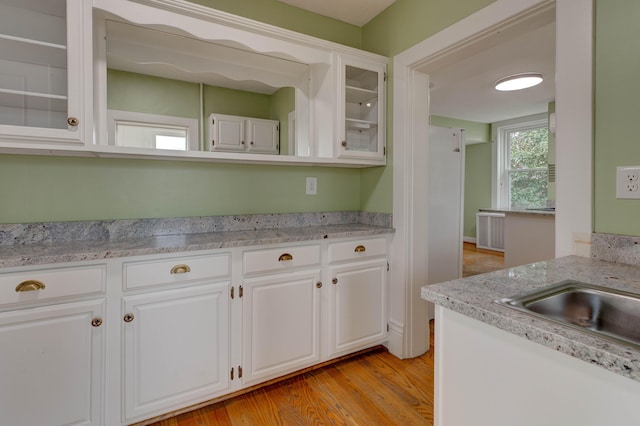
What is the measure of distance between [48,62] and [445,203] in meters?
2.74

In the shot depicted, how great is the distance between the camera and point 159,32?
5.75 ft

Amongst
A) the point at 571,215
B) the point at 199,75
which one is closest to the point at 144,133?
the point at 199,75

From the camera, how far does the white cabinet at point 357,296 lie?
196cm

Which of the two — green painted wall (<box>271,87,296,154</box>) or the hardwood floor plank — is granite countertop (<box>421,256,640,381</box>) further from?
green painted wall (<box>271,87,296,154</box>)

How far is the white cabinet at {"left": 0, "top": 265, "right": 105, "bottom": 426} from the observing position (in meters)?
1.21

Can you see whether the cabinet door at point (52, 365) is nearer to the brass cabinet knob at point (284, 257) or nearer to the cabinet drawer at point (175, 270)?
the cabinet drawer at point (175, 270)

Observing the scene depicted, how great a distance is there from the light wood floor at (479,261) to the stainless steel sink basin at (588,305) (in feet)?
12.1

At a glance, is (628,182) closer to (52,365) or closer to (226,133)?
(226,133)

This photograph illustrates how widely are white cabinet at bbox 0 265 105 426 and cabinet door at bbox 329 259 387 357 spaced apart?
1192mm

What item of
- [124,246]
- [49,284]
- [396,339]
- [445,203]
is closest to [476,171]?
[445,203]

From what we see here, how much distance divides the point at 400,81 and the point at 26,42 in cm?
199

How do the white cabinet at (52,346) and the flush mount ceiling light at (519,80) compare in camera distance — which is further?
the flush mount ceiling light at (519,80)

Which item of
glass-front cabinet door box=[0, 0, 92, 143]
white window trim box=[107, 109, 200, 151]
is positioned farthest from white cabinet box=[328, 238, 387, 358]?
glass-front cabinet door box=[0, 0, 92, 143]

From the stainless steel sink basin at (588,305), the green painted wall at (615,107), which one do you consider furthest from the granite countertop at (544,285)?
the green painted wall at (615,107)
